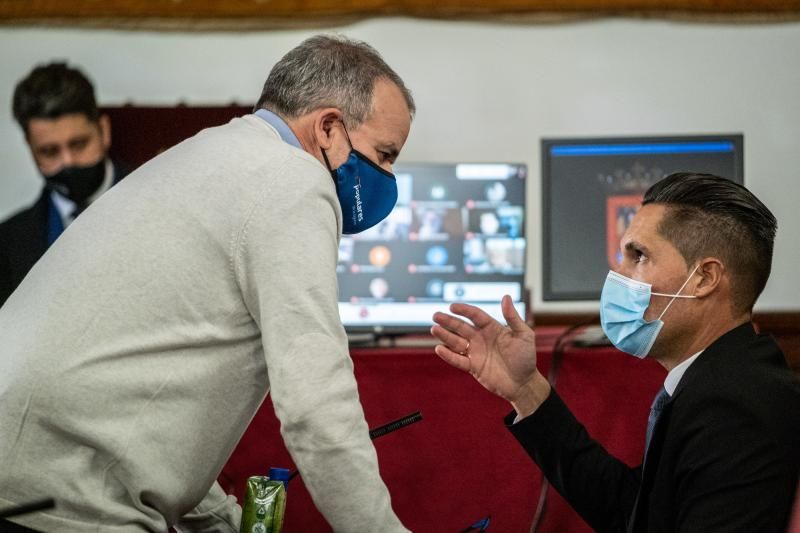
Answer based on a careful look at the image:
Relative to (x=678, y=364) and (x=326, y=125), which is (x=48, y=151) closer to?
(x=326, y=125)

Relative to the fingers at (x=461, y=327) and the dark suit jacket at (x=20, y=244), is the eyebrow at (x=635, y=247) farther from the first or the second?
the dark suit jacket at (x=20, y=244)

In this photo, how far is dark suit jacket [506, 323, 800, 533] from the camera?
1.49m

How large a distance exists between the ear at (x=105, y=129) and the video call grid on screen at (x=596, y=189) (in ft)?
4.00

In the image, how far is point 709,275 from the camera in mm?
1767

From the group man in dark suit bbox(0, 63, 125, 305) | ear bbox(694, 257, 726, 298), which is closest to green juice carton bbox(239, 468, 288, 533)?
ear bbox(694, 257, 726, 298)

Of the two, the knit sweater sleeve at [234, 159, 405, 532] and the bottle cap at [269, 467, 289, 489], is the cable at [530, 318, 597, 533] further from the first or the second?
the knit sweater sleeve at [234, 159, 405, 532]

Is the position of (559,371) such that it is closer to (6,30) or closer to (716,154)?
(716,154)

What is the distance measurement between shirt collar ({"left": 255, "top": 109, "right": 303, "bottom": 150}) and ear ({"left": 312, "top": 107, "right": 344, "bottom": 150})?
0.03 meters

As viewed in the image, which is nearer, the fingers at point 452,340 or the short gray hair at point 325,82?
the short gray hair at point 325,82

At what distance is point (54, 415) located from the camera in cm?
130

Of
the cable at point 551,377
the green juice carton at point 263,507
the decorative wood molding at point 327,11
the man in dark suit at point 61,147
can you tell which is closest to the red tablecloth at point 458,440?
the cable at point 551,377

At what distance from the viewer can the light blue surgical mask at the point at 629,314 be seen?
181 centimetres

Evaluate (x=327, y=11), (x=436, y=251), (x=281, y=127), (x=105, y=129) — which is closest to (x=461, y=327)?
(x=281, y=127)

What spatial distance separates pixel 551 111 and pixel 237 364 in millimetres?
2396
